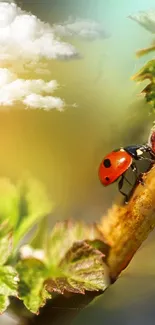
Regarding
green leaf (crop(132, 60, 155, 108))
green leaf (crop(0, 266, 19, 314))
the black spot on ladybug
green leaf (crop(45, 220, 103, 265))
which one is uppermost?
green leaf (crop(132, 60, 155, 108))

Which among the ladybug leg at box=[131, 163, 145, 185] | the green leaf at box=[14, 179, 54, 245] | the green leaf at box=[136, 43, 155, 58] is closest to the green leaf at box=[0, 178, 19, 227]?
the green leaf at box=[14, 179, 54, 245]

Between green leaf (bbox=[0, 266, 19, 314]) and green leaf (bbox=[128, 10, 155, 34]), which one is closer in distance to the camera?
green leaf (bbox=[0, 266, 19, 314])

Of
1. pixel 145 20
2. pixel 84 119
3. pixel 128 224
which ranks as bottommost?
pixel 128 224

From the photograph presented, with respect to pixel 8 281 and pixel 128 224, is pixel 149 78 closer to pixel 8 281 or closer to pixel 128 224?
pixel 128 224

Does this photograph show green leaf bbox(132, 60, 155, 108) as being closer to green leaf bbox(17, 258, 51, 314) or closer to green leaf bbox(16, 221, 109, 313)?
green leaf bbox(16, 221, 109, 313)

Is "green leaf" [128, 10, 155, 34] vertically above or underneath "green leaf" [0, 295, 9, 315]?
above

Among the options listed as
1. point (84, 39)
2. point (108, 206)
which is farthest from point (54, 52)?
point (108, 206)

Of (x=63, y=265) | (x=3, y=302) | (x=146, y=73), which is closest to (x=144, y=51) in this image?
(x=146, y=73)

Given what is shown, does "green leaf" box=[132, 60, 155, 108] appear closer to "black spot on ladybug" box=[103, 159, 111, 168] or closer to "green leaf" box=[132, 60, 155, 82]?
"green leaf" box=[132, 60, 155, 82]
